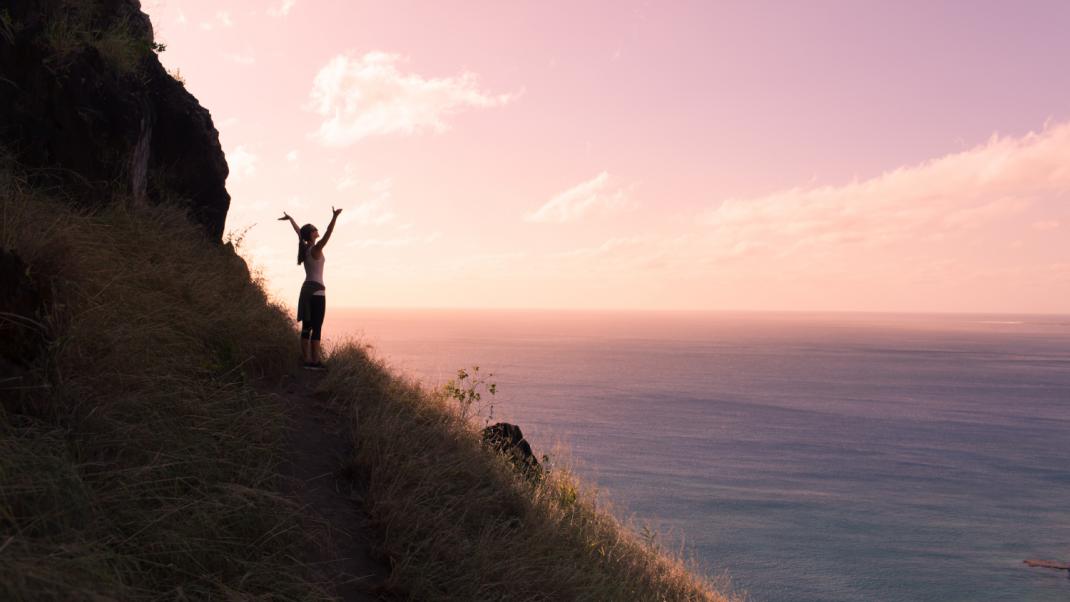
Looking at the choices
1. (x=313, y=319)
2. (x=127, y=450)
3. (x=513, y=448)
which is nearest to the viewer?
(x=127, y=450)

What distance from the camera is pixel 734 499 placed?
60.6 metres

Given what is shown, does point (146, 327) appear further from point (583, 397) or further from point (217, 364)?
point (583, 397)

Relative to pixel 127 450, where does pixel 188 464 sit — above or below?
below

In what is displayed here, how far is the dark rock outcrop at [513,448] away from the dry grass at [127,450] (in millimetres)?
5692

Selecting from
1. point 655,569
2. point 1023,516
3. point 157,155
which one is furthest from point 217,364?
point 1023,516

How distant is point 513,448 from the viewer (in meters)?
13.1

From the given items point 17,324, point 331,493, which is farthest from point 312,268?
point 17,324

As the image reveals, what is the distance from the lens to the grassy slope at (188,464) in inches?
167

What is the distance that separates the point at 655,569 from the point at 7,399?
1082 centimetres

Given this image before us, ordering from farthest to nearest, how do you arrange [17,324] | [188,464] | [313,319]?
[313,319]
[188,464]
[17,324]

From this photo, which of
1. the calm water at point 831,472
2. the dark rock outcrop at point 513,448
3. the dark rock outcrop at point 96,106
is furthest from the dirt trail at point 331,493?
the calm water at point 831,472

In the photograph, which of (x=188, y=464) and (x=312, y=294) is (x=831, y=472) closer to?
(x=312, y=294)

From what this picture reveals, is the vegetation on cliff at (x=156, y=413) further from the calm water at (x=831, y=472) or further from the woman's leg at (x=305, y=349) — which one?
the calm water at (x=831, y=472)

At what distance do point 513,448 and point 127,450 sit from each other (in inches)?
339
